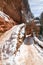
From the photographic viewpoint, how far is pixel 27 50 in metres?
5.66

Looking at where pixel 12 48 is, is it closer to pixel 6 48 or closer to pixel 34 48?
pixel 6 48

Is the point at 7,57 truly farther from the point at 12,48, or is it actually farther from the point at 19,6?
the point at 19,6

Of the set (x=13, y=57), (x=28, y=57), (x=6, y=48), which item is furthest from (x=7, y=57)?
(x=28, y=57)

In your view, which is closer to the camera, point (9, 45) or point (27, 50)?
point (9, 45)

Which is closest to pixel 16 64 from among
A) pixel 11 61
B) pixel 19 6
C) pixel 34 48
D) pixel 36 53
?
pixel 11 61

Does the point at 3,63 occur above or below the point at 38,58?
above

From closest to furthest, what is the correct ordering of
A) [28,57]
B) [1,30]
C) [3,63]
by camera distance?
[3,63]
[28,57]
[1,30]

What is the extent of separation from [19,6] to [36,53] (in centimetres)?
1011

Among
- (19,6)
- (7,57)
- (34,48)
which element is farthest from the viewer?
(19,6)

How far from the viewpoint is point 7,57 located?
4.18 meters

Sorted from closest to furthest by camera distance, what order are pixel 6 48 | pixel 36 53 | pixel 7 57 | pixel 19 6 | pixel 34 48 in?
pixel 7 57, pixel 6 48, pixel 36 53, pixel 34 48, pixel 19 6

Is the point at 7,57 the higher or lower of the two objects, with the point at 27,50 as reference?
higher

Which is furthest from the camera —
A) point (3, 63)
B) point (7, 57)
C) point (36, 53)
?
point (36, 53)

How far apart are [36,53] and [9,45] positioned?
3.45 feet
